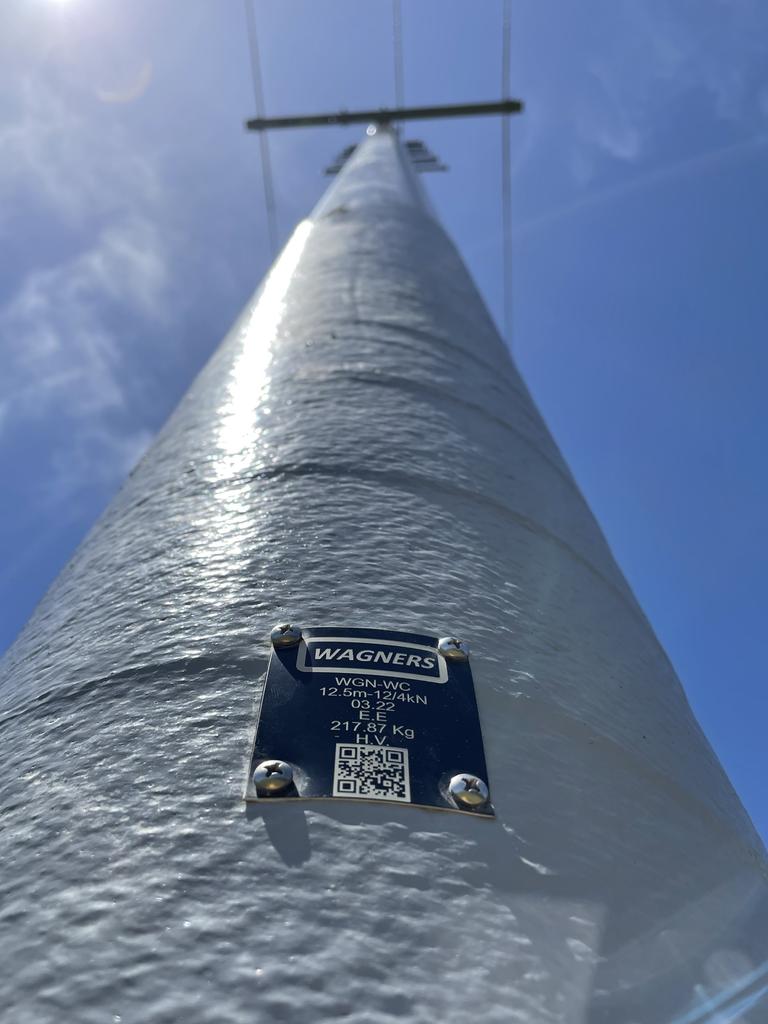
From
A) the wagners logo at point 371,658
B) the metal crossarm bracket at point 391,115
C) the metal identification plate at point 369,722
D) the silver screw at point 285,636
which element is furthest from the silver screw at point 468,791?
the metal crossarm bracket at point 391,115

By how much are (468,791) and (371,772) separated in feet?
0.36

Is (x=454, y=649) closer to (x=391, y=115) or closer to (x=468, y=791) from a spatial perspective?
(x=468, y=791)

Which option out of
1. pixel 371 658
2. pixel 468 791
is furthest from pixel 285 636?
pixel 468 791

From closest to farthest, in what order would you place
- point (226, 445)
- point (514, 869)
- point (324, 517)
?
point (514, 869), point (324, 517), point (226, 445)

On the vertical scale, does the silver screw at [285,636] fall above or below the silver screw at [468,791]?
above

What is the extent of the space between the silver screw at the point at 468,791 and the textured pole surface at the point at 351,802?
3cm

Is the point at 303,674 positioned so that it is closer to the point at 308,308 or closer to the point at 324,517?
the point at 324,517

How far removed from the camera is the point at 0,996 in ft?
2.49

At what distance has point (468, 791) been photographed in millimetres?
1001

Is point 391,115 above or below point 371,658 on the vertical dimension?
above

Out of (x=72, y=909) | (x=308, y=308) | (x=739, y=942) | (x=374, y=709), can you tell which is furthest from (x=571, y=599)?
(x=308, y=308)

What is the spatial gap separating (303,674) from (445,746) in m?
0.20

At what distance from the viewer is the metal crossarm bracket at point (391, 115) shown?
10641 mm

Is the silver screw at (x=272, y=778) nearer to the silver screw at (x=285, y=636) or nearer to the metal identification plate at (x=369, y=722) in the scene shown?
the metal identification plate at (x=369, y=722)
